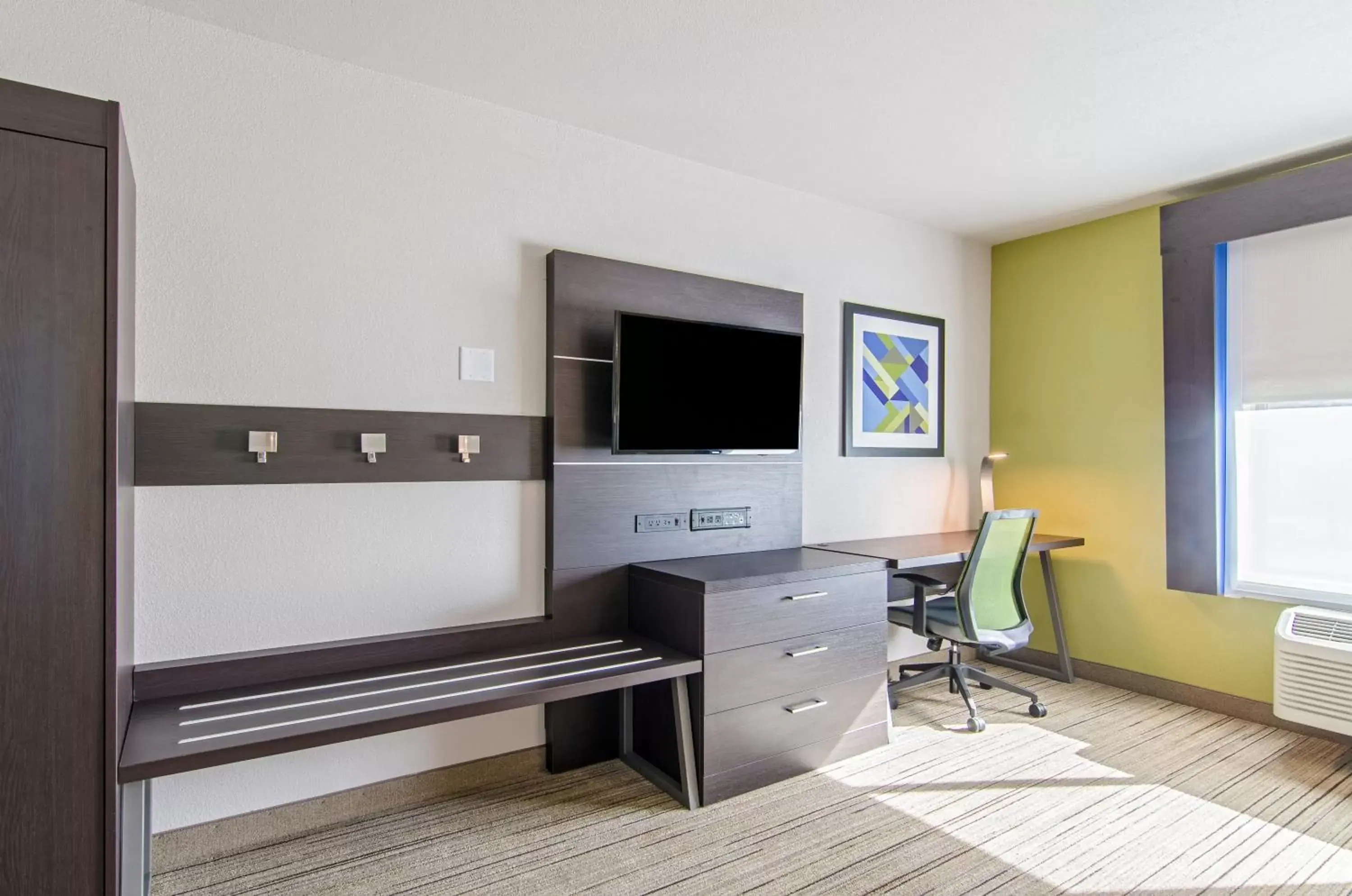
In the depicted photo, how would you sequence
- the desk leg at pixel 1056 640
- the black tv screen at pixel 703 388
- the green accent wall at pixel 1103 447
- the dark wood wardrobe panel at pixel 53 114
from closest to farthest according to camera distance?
the dark wood wardrobe panel at pixel 53 114 → the black tv screen at pixel 703 388 → the green accent wall at pixel 1103 447 → the desk leg at pixel 1056 640

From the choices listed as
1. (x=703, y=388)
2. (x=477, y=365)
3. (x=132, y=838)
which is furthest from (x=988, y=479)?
(x=132, y=838)

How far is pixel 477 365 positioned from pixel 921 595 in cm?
219

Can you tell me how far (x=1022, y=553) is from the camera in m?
3.39

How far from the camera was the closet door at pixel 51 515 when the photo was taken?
1.52m

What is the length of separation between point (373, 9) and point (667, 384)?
1.53 meters

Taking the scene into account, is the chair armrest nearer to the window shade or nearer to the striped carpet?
the striped carpet

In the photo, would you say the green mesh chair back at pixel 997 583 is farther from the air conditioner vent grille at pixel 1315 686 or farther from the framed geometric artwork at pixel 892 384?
the air conditioner vent grille at pixel 1315 686

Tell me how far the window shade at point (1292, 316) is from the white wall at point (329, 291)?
2.19m

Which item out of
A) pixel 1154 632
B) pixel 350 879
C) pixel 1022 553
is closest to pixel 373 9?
pixel 350 879

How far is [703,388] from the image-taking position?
9.84 feet

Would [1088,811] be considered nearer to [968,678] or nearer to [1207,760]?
[1207,760]

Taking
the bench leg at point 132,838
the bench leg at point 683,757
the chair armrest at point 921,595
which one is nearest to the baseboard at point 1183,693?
the chair armrest at point 921,595

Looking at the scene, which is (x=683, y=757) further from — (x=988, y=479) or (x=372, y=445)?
(x=988, y=479)

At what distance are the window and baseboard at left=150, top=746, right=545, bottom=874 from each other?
3.32 meters
